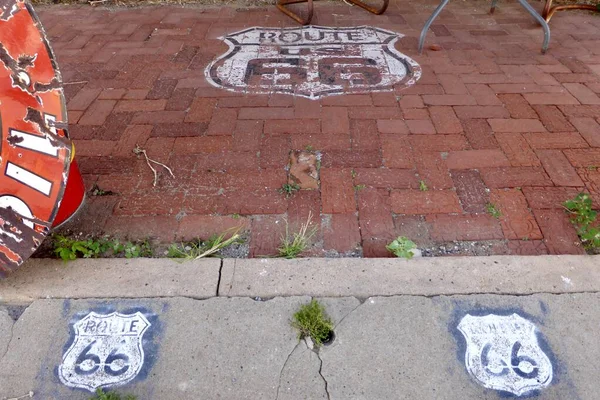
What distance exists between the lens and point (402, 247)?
7.02 feet

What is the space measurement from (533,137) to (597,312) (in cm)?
134

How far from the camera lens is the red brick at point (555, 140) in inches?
110

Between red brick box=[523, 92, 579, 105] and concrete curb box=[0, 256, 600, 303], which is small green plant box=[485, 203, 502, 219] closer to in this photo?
concrete curb box=[0, 256, 600, 303]

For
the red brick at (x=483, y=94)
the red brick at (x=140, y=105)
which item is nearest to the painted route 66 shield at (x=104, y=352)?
the red brick at (x=140, y=105)

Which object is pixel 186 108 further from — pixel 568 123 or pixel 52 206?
pixel 568 123

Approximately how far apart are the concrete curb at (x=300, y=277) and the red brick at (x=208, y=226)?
191 mm

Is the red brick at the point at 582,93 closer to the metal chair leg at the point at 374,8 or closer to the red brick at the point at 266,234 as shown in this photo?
the metal chair leg at the point at 374,8

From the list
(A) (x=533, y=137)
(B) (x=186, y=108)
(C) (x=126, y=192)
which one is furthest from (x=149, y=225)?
(A) (x=533, y=137)

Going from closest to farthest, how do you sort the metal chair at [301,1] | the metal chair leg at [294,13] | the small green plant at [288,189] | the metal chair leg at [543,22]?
the small green plant at [288,189] → the metal chair leg at [543,22] → the metal chair leg at [294,13] → the metal chair at [301,1]

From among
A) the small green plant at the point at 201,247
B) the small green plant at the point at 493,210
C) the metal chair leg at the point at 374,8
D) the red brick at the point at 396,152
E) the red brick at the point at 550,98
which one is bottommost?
the small green plant at the point at 201,247

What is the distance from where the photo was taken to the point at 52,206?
1878mm

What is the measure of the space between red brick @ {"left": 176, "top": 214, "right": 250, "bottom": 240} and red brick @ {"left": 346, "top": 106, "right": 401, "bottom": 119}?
1.22 m

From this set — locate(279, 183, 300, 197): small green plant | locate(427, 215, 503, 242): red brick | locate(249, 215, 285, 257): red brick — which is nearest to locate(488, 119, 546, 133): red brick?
locate(427, 215, 503, 242): red brick

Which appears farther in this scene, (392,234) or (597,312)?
(392,234)
